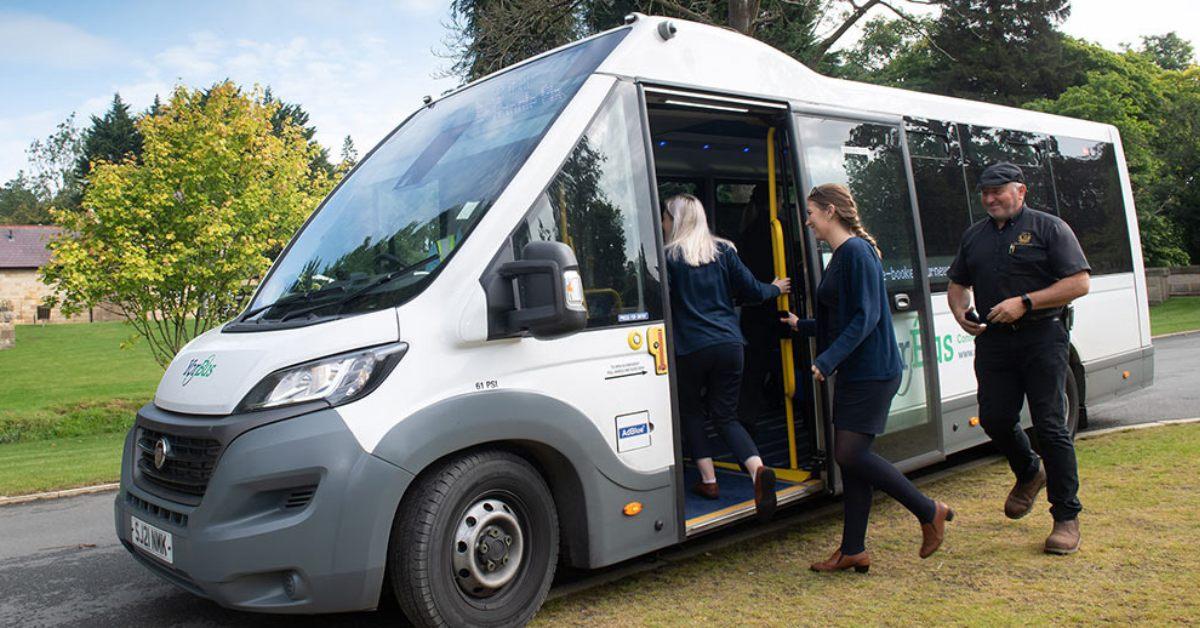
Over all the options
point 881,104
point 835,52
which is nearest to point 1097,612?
point 881,104

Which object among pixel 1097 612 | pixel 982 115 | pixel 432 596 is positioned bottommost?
pixel 1097 612

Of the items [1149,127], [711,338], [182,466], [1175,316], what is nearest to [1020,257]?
[711,338]

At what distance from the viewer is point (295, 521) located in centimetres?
347

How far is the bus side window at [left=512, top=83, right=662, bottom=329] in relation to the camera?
4270mm

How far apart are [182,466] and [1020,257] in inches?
167

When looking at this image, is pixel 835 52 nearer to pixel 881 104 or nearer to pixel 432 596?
pixel 881 104

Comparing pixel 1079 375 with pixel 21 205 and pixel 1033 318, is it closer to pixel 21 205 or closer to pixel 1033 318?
pixel 1033 318

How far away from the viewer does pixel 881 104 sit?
20.9 ft

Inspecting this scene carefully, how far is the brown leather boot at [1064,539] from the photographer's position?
479 cm

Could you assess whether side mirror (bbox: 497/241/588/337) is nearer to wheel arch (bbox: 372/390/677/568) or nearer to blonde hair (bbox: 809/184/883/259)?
wheel arch (bbox: 372/390/677/568)

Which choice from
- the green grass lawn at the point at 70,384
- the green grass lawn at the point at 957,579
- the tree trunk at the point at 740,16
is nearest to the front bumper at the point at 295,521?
the green grass lawn at the point at 957,579

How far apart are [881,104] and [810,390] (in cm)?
218

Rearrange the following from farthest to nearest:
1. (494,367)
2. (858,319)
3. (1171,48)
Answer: (1171,48)
(858,319)
(494,367)

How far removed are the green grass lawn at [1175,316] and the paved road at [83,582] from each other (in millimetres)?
22114
